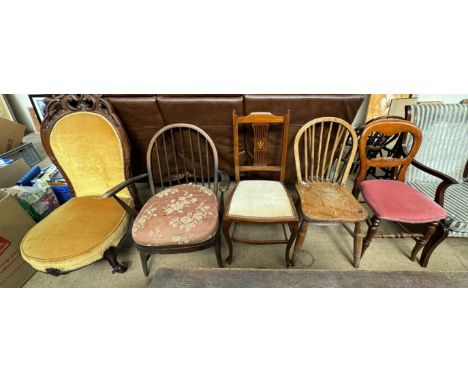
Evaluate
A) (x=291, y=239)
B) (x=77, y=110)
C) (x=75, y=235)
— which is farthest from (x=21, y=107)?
(x=291, y=239)

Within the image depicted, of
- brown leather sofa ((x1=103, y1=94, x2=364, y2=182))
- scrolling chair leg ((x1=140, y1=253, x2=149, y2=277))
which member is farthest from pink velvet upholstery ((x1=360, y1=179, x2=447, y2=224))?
scrolling chair leg ((x1=140, y1=253, x2=149, y2=277))

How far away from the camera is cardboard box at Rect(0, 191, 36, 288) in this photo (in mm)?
1320

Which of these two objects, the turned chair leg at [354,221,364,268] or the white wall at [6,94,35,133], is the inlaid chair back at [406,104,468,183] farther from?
the white wall at [6,94,35,133]

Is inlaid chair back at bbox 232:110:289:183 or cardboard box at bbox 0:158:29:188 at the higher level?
inlaid chair back at bbox 232:110:289:183

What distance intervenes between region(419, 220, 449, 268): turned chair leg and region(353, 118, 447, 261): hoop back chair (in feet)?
0.13

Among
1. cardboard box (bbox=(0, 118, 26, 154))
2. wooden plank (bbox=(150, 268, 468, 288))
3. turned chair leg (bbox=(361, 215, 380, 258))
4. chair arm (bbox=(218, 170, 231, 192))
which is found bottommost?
turned chair leg (bbox=(361, 215, 380, 258))

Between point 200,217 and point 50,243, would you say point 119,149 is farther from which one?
point 200,217

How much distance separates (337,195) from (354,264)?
1.85 ft

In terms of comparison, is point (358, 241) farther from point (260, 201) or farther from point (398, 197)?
point (260, 201)

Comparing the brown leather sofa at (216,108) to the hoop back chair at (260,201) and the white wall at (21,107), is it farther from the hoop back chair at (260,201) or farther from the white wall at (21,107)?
the white wall at (21,107)

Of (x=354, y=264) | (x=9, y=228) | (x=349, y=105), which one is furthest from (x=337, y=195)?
(x=9, y=228)

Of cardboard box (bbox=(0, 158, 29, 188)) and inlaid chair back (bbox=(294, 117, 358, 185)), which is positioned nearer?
inlaid chair back (bbox=(294, 117, 358, 185))

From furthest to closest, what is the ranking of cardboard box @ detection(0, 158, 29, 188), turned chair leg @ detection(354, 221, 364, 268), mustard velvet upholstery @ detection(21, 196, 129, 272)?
1. cardboard box @ detection(0, 158, 29, 188)
2. turned chair leg @ detection(354, 221, 364, 268)
3. mustard velvet upholstery @ detection(21, 196, 129, 272)

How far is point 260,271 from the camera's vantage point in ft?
3.27
